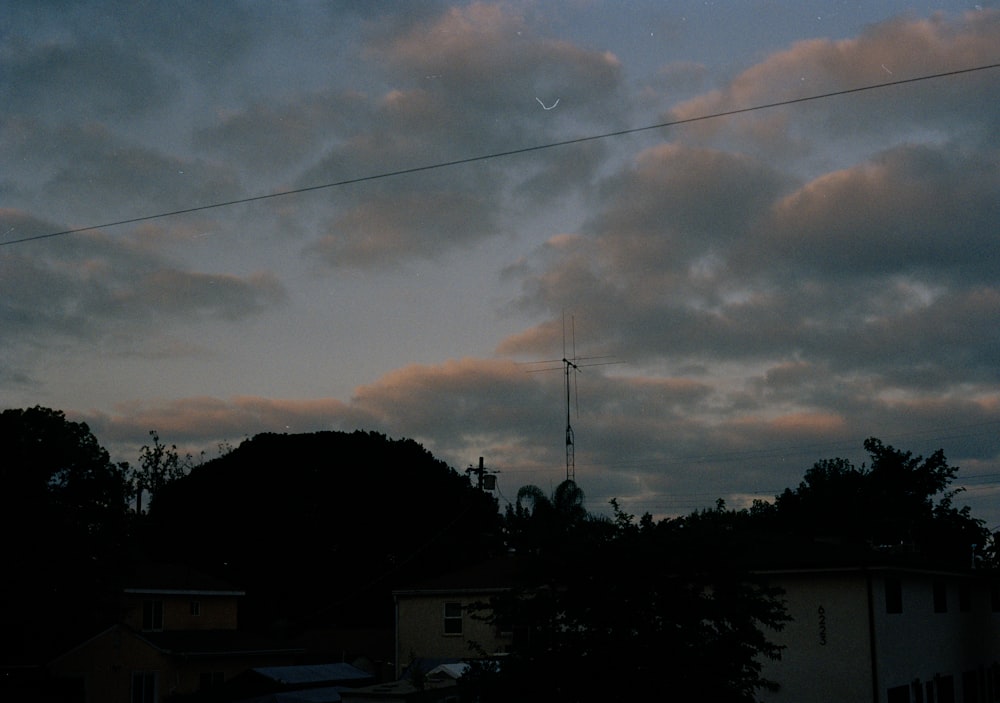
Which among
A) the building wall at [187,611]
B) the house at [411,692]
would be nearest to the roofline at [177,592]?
the building wall at [187,611]

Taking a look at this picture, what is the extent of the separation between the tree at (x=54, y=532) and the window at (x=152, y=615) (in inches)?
73.2

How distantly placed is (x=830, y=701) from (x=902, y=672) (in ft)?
9.44

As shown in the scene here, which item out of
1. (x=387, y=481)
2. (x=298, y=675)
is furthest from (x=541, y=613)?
(x=387, y=481)

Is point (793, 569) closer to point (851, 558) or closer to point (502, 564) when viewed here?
point (851, 558)

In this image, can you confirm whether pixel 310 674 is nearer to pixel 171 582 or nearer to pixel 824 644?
pixel 171 582

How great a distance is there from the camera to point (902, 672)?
28328mm

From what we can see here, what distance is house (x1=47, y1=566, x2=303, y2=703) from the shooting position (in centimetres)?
3981

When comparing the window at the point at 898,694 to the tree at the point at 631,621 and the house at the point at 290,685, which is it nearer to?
the tree at the point at 631,621

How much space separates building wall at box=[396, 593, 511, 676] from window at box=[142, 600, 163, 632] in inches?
507

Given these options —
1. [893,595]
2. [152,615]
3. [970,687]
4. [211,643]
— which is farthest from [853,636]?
[152,615]

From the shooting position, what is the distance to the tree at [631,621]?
15.8 metres

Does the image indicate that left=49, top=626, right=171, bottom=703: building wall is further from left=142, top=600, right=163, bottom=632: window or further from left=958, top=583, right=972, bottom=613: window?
left=958, top=583, right=972, bottom=613: window

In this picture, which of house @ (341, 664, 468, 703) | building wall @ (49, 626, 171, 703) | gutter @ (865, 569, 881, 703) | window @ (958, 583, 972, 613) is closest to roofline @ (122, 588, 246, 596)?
building wall @ (49, 626, 171, 703)

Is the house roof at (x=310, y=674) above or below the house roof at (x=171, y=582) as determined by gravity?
below
